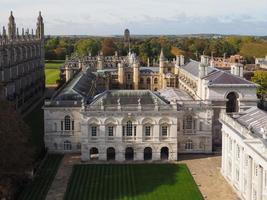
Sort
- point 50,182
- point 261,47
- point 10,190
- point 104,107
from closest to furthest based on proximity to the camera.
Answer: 1. point 10,190
2. point 50,182
3. point 104,107
4. point 261,47

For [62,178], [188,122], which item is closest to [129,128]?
[188,122]

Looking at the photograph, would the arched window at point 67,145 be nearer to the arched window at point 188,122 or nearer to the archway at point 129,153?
the archway at point 129,153

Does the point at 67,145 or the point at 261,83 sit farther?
the point at 261,83

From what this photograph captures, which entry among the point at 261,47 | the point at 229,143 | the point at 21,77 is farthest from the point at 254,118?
the point at 261,47

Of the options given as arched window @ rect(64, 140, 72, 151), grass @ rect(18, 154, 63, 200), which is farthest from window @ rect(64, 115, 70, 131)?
grass @ rect(18, 154, 63, 200)

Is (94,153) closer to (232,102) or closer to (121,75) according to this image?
(232,102)

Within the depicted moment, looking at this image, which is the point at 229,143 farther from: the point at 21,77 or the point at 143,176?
the point at 21,77
